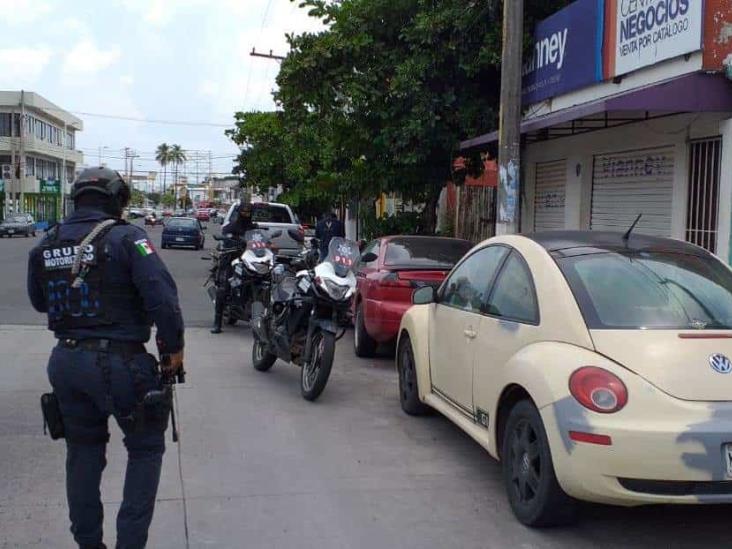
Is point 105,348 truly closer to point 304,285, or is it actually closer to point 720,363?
point 720,363

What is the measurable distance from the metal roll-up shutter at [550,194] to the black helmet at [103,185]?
10.0m

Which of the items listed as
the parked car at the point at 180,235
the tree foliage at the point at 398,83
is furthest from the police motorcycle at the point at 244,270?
the parked car at the point at 180,235

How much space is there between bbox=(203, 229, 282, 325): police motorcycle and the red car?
1.17 meters

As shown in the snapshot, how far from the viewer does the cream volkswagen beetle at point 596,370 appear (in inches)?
147

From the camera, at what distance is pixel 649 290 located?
442 centimetres

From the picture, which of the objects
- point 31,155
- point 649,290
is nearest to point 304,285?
point 649,290

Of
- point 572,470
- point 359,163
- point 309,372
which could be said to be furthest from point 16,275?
point 572,470

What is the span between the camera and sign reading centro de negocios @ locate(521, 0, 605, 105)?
35.6ft

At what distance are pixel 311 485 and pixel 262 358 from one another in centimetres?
354

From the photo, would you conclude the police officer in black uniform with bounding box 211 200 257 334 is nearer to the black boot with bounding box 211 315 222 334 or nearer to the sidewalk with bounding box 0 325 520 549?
the black boot with bounding box 211 315 222 334

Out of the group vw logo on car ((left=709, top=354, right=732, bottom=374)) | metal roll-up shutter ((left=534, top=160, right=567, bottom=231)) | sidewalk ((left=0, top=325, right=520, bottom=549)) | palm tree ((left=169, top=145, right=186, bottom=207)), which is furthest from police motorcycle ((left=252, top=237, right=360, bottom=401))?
palm tree ((left=169, top=145, right=186, bottom=207))

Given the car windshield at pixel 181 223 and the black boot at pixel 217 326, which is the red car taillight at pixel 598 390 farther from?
the car windshield at pixel 181 223

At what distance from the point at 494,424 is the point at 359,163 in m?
10.4

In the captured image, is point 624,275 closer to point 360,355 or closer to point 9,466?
point 9,466
